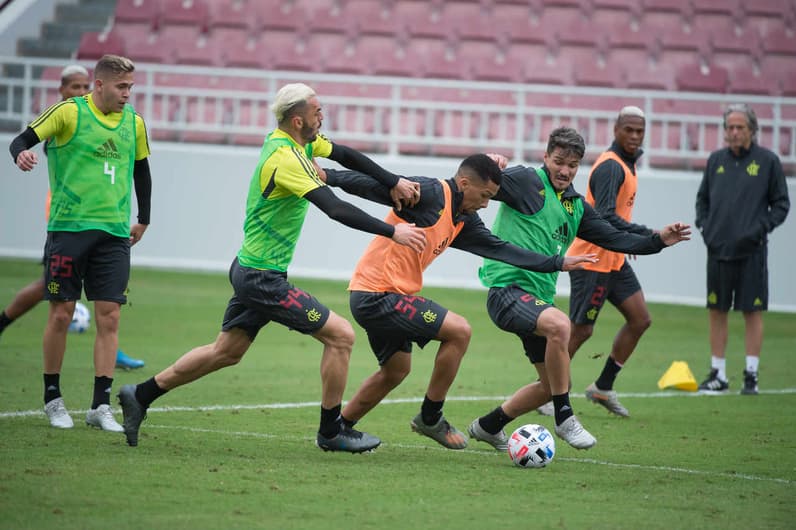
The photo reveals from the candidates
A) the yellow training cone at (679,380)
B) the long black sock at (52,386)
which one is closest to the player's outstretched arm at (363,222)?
the long black sock at (52,386)

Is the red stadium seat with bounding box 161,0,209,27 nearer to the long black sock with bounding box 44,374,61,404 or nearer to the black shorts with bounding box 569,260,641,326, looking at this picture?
the black shorts with bounding box 569,260,641,326

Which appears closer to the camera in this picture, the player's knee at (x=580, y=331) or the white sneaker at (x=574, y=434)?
the white sneaker at (x=574, y=434)

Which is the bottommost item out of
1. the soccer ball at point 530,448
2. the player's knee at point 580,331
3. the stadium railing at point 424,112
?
the soccer ball at point 530,448

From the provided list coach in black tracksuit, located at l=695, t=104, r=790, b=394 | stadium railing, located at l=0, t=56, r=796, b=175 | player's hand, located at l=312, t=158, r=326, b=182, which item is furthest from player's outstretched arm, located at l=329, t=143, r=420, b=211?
stadium railing, located at l=0, t=56, r=796, b=175

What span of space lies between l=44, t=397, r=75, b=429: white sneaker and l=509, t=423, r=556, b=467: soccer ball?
9.00 feet

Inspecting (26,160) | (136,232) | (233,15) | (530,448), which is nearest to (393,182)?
(530,448)

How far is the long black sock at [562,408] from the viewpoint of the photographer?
7.20 m

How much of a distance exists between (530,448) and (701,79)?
15.4m

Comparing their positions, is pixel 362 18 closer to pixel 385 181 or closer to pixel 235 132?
pixel 235 132

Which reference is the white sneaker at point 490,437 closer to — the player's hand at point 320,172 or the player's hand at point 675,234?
the player's hand at point 675,234

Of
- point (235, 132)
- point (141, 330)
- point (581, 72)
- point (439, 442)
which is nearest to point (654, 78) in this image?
point (581, 72)

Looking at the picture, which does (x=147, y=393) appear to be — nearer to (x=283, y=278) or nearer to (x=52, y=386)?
(x=52, y=386)

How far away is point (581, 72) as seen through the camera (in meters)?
21.1

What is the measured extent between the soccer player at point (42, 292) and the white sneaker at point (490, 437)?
10.6 feet
